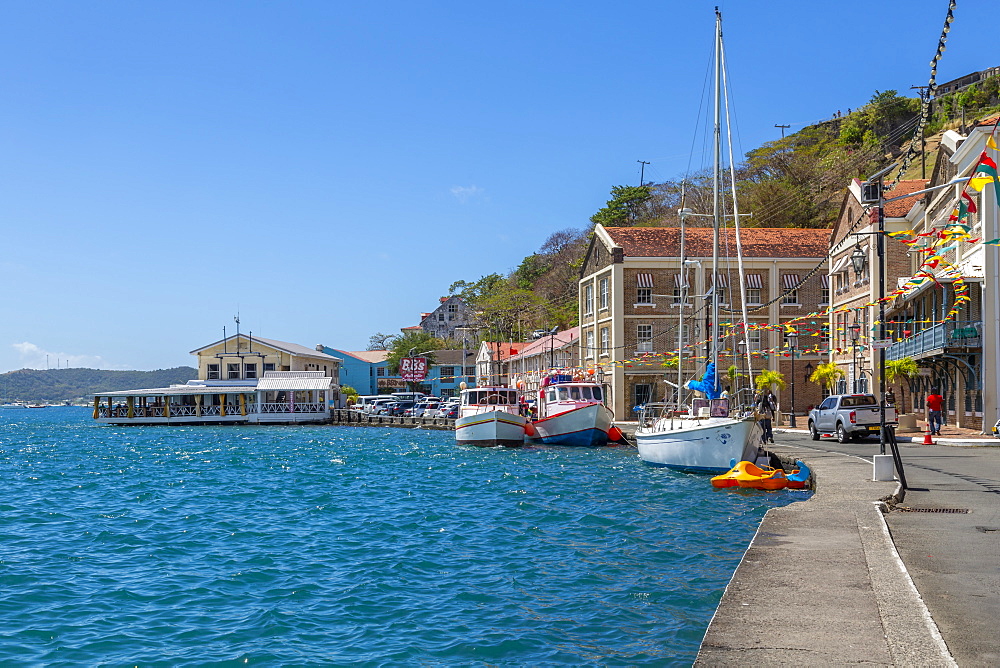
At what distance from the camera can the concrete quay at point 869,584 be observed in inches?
290

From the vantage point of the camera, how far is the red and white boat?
1750 inches

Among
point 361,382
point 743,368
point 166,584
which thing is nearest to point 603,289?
point 743,368

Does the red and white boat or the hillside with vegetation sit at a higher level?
the hillside with vegetation

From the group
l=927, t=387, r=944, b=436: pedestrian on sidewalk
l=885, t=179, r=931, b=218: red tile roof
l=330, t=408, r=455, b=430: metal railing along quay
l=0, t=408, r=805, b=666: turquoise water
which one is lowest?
l=330, t=408, r=455, b=430: metal railing along quay

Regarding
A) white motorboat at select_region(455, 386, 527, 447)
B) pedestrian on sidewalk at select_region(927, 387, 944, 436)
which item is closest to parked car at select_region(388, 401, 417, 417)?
white motorboat at select_region(455, 386, 527, 447)

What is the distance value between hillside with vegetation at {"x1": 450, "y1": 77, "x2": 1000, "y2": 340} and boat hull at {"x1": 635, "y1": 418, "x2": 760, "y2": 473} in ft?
151

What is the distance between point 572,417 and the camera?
1752 inches

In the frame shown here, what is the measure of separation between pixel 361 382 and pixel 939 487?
393ft

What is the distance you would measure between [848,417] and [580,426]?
13708 mm

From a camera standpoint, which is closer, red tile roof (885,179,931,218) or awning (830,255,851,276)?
red tile roof (885,179,931,218)

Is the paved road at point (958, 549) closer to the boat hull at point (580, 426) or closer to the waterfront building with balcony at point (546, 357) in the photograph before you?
the boat hull at point (580, 426)

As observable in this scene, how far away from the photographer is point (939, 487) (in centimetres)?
1847

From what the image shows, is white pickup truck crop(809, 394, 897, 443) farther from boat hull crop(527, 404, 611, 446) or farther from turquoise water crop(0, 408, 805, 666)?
boat hull crop(527, 404, 611, 446)

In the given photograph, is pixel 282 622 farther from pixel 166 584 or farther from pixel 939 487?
pixel 939 487
